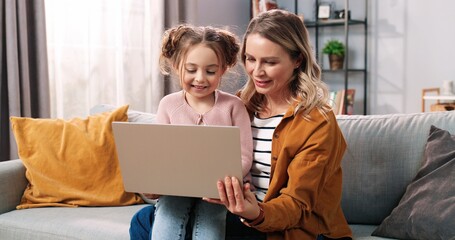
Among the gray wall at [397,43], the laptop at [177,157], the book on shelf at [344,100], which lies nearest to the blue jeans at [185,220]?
the laptop at [177,157]

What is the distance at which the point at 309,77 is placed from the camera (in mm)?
1717

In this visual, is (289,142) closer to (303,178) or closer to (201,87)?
(303,178)

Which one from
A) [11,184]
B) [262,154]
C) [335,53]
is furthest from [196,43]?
[335,53]

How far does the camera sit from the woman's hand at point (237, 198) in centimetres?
139

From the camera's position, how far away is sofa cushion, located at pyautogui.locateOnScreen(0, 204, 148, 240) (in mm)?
2072

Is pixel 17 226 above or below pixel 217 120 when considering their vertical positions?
below

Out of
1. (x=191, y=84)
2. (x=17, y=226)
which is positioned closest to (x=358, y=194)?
(x=191, y=84)

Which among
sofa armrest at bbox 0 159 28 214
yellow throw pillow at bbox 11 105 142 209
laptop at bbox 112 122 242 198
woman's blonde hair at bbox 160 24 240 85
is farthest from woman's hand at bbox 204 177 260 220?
sofa armrest at bbox 0 159 28 214

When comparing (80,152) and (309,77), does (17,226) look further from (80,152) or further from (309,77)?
(309,77)

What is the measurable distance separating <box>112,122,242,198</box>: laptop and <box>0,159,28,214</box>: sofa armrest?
0.97 meters

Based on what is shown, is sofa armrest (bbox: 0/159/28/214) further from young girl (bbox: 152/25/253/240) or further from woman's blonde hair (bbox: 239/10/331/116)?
woman's blonde hair (bbox: 239/10/331/116)

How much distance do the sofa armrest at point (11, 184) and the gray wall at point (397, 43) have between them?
2791mm

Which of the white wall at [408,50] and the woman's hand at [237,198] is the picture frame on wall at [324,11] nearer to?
the white wall at [408,50]

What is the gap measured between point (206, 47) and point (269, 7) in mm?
3795
